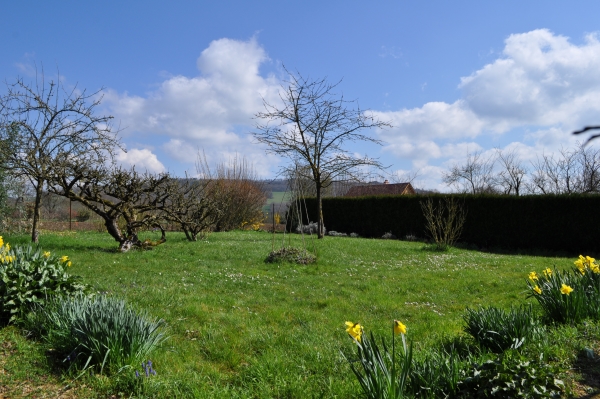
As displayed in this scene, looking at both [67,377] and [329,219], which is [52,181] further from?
[329,219]

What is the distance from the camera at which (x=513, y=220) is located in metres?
17.1

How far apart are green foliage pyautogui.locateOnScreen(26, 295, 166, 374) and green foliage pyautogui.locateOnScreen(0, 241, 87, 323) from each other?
861 mm

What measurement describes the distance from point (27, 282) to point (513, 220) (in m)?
17.3

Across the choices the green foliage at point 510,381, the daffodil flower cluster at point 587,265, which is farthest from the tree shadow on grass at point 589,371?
the daffodil flower cluster at point 587,265

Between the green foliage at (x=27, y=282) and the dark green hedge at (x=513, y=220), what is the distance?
54.9 ft

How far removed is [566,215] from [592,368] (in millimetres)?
15042

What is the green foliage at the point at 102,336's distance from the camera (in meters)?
3.48

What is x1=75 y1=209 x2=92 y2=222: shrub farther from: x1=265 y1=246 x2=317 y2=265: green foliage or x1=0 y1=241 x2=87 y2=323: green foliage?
x1=0 y1=241 x2=87 y2=323: green foliage

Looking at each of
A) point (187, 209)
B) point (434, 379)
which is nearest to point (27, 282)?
point (434, 379)

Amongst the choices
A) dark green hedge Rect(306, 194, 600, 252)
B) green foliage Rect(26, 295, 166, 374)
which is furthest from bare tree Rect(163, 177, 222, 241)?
dark green hedge Rect(306, 194, 600, 252)

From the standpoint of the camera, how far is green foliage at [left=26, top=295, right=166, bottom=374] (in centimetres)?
348

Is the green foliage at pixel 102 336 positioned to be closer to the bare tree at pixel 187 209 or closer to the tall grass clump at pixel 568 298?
the tall grass clump at pixel 568 298

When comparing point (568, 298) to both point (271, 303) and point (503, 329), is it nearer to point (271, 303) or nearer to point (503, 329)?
point (503, 329)

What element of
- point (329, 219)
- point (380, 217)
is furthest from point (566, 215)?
point (329, 219)
